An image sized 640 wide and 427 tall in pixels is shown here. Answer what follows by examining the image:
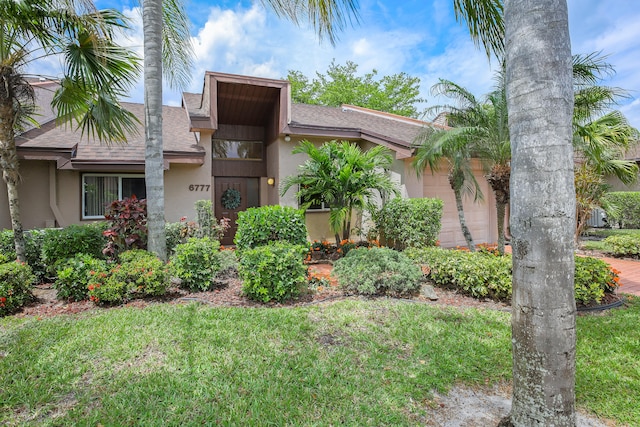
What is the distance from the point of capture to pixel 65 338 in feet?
13.1

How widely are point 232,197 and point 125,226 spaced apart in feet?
19.6

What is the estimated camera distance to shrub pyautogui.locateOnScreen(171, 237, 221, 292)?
19.1ft

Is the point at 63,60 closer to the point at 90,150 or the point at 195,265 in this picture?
the point at 90,150

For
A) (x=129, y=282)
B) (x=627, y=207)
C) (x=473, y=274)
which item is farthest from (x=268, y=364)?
(x=627, y=207)

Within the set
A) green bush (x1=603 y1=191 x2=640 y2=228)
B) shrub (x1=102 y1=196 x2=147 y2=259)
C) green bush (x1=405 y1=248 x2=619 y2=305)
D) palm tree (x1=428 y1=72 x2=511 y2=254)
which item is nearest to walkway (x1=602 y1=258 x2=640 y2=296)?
green bush (x1=405 y1=248 x2=619 y2=305)

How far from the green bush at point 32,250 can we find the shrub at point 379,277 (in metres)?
6.17

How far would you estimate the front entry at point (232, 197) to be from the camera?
12141 millimetres

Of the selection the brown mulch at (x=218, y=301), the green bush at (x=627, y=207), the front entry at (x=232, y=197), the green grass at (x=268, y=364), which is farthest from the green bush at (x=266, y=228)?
the green bush at (x=627, y=207)

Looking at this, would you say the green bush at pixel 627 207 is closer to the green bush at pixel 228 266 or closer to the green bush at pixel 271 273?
the green bush at pixel 271 273

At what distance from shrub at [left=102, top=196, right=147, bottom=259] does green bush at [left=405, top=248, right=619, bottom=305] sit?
6.00m

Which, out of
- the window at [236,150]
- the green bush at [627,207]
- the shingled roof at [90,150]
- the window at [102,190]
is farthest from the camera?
the green bush at [627,207]

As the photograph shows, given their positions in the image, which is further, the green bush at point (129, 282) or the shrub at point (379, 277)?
the shrub at point (379, 277)

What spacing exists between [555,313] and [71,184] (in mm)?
12068

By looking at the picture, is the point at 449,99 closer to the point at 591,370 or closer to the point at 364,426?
the point at 591,370
